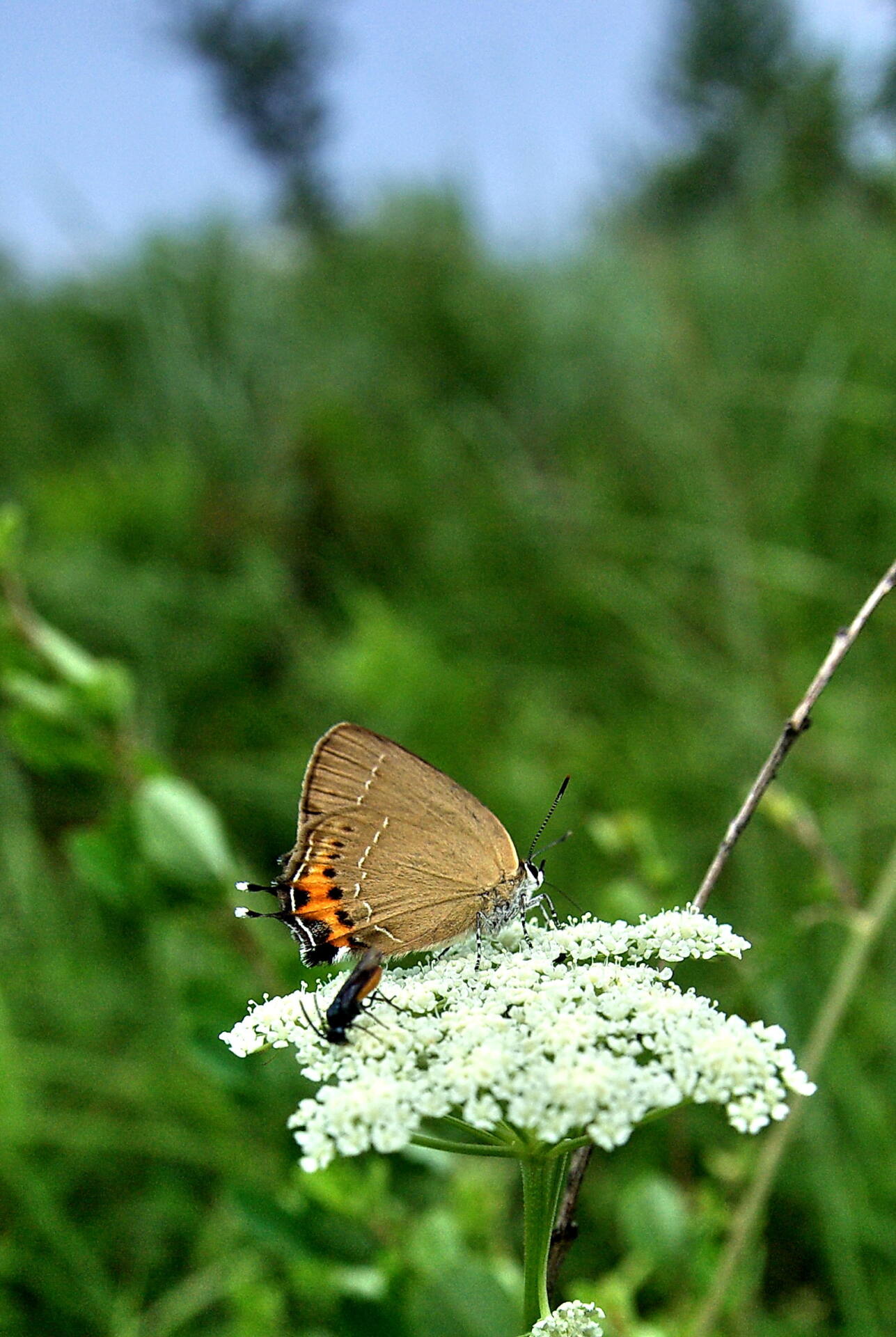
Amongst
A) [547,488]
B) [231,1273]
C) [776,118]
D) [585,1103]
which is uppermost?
[776,118]

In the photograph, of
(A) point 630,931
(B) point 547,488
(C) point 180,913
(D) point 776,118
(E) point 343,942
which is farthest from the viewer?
(D) point 776,118

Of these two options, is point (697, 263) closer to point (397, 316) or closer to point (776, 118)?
point (776, 118)

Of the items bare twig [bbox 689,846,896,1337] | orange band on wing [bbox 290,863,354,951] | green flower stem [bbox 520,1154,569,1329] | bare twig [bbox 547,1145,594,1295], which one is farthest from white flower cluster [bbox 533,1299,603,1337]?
bare twig [bbox 689,846,896,1337]

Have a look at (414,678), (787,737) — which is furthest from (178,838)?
(414,678)

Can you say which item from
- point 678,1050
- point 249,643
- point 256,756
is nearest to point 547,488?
point 249,643

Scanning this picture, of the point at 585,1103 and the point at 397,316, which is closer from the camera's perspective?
the point at 585,1103

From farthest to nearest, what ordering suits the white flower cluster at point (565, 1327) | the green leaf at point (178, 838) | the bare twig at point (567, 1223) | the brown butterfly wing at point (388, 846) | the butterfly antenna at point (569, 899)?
the green leaf at point (178, 838) < the brown butterfly wing at point (388, 846) < the butterfly antenna at point (569, 899) < the bare twig at point (567, 1223) < the white flower cluster at point (565, 1327)

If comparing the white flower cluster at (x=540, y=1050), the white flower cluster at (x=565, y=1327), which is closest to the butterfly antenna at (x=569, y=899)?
the white flower cluster at (x=540, y=1050)

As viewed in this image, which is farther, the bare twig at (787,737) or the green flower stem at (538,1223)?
the bare twig at (787,737)

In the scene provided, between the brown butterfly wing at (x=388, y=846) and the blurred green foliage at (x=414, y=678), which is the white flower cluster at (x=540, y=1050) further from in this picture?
the blurred green foliage at (x=414, y=678)

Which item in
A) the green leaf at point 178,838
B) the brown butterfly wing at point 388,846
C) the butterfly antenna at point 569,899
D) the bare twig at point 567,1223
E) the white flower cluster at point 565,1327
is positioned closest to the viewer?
the white flower cluster at point 565,1327
